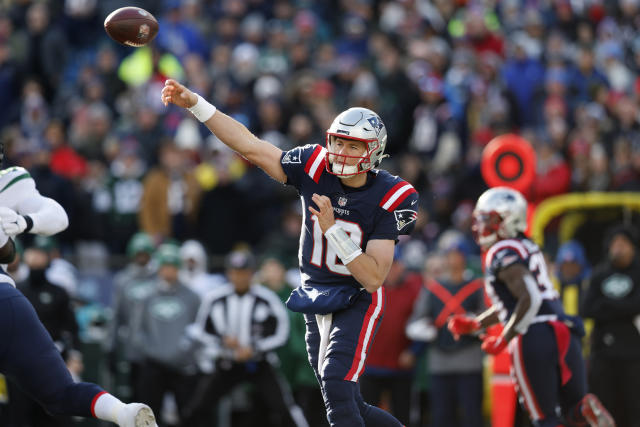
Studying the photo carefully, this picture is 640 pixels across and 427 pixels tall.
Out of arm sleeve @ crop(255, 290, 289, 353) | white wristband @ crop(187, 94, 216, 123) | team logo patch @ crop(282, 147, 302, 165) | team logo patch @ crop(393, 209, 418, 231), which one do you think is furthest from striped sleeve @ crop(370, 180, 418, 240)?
arm sleeve @ crop(255, 290, 289, 353)

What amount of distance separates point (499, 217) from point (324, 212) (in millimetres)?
1900

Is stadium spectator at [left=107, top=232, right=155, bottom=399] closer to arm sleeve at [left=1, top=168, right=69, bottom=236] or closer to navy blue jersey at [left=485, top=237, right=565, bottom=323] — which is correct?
navy blue jersey at [left=485, top=237, right=565, bottom=323]

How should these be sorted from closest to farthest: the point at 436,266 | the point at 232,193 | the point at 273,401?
the point at 273,401, the point at 436,266, the point at 232,193

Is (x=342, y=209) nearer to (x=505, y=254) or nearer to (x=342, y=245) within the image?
(x=342, y=245)

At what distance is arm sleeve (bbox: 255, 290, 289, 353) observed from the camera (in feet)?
32.5

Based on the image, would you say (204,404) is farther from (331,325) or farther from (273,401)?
(331,325)

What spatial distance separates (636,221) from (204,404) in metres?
4.39

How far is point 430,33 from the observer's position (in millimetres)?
14625

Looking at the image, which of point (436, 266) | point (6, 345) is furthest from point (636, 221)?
point (6, 345)

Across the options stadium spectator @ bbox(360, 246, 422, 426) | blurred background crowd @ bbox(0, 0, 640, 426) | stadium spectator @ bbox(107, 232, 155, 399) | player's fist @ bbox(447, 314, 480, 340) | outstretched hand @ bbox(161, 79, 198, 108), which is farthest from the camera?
blurred background crowd @ bbox(0, 0, 640, 426)

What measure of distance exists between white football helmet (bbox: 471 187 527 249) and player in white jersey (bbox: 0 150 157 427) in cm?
269

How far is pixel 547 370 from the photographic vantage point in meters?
7.02

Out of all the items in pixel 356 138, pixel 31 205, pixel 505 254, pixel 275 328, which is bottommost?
pixel 275 328

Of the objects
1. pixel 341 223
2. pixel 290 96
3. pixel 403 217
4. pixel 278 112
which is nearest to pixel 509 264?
pixel 403 217
